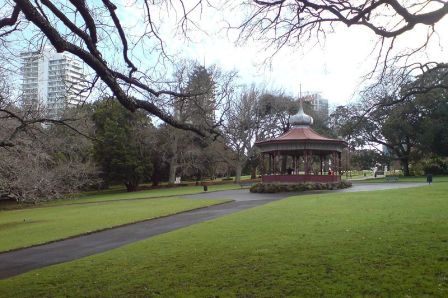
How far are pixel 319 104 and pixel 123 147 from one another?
116 feet

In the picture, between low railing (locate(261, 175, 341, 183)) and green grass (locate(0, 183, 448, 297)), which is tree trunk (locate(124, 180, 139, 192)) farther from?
green grass (locate(0, 183, 448, 297))

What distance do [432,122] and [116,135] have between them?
130ft

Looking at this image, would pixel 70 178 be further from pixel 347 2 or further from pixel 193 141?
pixel 347 2

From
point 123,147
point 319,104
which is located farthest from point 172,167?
point 319,104

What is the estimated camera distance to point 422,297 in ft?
21.4

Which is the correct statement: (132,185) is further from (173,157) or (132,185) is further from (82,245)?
(82,245)

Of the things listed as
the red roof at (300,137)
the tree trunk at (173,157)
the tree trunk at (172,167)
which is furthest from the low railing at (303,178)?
the tree trunk at (172,167)

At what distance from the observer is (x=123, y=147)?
58375 mm

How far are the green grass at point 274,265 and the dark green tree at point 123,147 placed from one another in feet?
145

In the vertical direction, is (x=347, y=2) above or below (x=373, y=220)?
above

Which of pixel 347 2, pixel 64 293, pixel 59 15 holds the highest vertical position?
pixel 347 2

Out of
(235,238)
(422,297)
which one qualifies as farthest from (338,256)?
(235,238)

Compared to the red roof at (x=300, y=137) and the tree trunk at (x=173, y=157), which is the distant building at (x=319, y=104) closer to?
the tree trunk at (x=173, y=157)

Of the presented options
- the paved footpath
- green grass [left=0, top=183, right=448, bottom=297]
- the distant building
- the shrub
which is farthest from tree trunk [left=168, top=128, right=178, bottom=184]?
green grass [left=0, top=183, right=448, bottom=297]
